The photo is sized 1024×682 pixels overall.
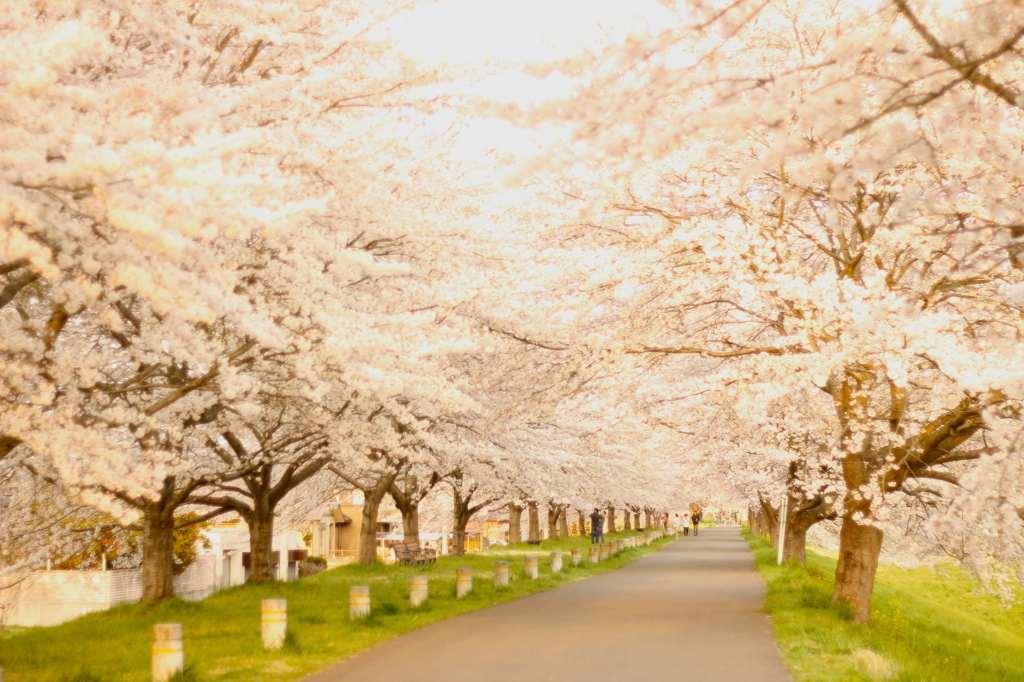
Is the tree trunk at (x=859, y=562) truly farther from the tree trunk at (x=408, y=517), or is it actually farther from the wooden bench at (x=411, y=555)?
the tree trunk at (x=408, y=517)

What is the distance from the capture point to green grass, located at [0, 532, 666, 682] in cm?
1062

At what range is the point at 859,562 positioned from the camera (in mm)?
15734

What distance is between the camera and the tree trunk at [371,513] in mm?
25719

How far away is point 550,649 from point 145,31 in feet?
28.6

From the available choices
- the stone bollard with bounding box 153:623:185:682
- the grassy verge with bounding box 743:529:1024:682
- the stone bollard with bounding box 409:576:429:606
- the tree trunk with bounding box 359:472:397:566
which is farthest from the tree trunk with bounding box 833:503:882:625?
the tree trunk with bounding box 359:472:397:566

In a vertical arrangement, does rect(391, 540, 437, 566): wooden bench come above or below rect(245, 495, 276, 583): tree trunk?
below

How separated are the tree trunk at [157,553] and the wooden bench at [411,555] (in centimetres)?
1242

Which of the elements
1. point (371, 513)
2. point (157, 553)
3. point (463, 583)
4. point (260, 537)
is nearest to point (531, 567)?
point (371, 513)

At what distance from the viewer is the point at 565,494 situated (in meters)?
30.3

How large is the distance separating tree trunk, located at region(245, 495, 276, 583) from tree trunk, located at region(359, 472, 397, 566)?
3851 millimetres

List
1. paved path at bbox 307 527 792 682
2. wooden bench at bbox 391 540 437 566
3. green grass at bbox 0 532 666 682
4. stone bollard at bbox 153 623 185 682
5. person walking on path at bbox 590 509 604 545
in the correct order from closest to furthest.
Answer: stone bollard at bbox 153 623 185 682
paved path at bbox 307 527 792 682
green grass at bbox 0 532 666 682
wooden bench at bbox 391 540 437 566
person walking on path at bbox 590 509 604 545

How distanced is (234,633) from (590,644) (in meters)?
5.05

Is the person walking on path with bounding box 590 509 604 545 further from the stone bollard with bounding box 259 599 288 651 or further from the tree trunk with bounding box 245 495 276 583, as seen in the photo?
the stone bollard with bounding box 259 599 288 651

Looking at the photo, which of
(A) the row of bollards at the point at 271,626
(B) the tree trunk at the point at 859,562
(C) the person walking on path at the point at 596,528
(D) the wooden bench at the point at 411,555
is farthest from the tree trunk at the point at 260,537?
(C) the person walking on path at the point at 596,528
